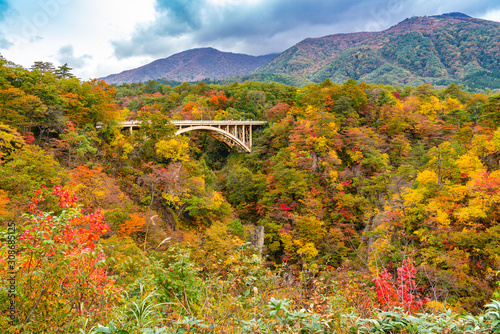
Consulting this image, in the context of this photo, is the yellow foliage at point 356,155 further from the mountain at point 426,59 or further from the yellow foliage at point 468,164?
the mountain at point 426,59

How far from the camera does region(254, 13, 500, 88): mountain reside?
94.8 meters

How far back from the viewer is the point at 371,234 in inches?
545

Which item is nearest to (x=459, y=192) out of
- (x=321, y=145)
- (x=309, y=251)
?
(x=309, y=251)

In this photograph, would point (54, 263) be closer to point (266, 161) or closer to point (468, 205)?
point (468, 205)

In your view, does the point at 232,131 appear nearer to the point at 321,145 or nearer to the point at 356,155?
the point at 321,145

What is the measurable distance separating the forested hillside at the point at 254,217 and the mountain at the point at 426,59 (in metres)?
76.3

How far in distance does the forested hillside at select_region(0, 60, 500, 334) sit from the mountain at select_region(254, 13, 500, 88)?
76.3 meters

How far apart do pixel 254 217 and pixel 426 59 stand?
123m

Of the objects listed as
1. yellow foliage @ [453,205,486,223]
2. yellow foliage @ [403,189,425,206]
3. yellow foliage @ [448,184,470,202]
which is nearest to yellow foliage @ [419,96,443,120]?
yellow foliage @ [403,189,425,206]

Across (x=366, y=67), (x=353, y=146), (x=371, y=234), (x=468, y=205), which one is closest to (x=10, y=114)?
(x=371, y=234)

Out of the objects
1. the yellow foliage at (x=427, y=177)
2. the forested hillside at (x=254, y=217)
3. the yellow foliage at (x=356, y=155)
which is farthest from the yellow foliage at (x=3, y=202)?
the yellow foliage at (x=356, y=155)

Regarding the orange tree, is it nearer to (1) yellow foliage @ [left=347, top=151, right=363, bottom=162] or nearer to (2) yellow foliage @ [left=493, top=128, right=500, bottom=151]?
(2) yellow foliage @ [left=493, top=128, right=500, bottom=151]

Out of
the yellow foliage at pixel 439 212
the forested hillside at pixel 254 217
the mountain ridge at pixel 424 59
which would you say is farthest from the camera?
the mountain ridge at pixel 424 59

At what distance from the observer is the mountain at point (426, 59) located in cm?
9481
